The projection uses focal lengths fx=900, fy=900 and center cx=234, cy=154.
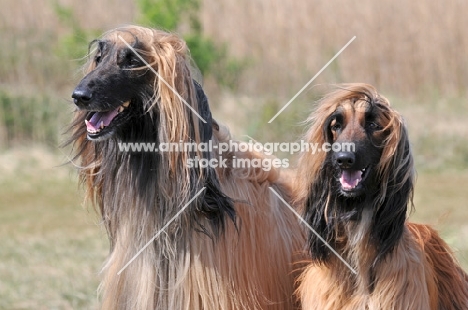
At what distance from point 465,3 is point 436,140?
7.74 feet

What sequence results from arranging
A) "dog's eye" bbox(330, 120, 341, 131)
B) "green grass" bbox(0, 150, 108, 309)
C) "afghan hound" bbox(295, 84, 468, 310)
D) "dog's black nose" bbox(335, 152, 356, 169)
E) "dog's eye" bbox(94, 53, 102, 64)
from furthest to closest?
"green grass" bbox(0, 150, 108, 309), "dog's eye" bbox(94, 53, 102, 64), "dog's eye" bbox(330, 120, 341, 131), "afghan hound" bbox(295, 84, 468, 310), "dog's black nose" bbox(335, 152, 356, 169)

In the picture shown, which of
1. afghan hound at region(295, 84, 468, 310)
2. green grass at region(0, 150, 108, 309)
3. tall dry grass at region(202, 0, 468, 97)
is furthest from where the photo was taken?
tall dry grass at region(202, 0, 468, 97)

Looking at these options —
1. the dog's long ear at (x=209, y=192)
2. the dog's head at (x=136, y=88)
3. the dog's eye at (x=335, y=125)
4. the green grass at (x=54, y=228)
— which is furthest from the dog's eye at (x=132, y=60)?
the dog's eye at (x=335, y=125)

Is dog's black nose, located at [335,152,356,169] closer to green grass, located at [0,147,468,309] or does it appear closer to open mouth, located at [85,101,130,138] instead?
open mouth, located at [85,101,130,138]

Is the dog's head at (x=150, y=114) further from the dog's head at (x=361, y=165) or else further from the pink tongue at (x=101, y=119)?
the dog's head at (x=361, y=165)

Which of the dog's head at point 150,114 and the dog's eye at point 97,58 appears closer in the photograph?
the dog's head at point 150,114

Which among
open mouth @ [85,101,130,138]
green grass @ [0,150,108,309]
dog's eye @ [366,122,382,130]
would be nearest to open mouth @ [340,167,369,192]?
dog's eye @ [366,122,382,130]

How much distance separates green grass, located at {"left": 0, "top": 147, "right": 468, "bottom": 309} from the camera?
6113 mm

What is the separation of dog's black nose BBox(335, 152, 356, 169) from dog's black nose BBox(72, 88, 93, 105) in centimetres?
114

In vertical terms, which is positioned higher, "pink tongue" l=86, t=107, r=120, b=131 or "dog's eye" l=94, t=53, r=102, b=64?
"dog's eye" l=94, t=53, r=102, b=64

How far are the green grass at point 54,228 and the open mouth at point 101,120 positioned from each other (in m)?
0.60

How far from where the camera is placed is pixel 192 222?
421 centimetres

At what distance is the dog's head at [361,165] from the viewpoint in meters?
4.05

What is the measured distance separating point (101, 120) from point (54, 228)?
5204 millimetres
